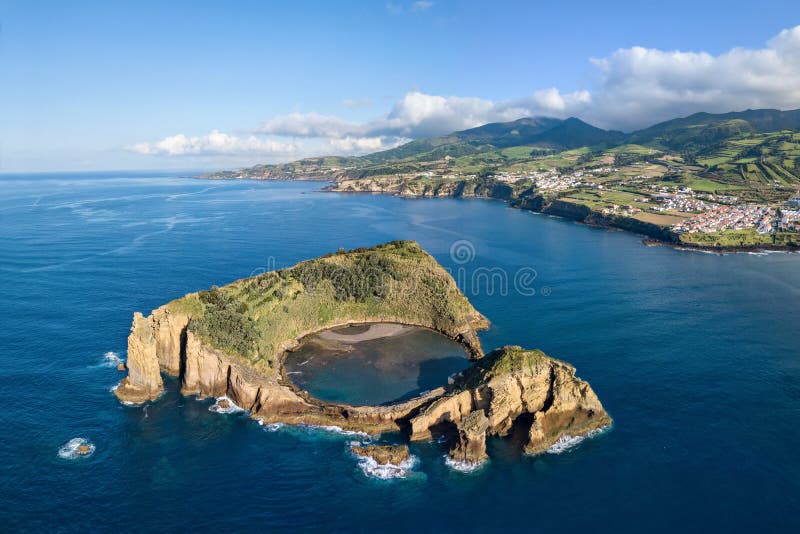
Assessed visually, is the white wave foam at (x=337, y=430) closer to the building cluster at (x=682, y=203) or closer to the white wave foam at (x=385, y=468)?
the white wave foam at (x=385, y=468)

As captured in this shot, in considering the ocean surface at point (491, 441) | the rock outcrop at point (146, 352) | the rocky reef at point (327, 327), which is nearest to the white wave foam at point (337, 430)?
the rocky reef at point (327, 327)

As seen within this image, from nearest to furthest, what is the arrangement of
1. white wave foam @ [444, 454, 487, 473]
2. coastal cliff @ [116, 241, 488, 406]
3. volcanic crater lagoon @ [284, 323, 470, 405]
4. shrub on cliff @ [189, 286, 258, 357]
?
white wave foam @ [444, 454, 487, 473] < volcanic crater lagoon @ [284, 323, 470, 405] < coastal cliff @ [116, 241, 488, 406] < shrub on cliff @ [189, 286, 258, 357]

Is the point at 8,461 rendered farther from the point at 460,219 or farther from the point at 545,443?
the point at 460,219

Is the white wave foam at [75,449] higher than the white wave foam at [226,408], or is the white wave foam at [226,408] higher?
the white wave foam at [226,408]

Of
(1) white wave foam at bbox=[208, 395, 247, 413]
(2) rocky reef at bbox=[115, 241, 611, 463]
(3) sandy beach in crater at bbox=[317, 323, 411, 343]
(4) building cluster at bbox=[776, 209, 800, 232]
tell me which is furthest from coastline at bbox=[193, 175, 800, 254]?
(1) white wave foam at bbox=[208, 395, 247, 413]

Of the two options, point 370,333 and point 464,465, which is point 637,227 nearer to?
point 370,333

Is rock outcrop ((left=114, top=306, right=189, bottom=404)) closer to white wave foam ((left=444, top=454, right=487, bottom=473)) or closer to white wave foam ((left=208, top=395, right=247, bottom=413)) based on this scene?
white wave foam ((left=208, top=395, right=247, bottom=413))

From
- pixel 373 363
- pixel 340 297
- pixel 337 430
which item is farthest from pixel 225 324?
pixel 340 297
